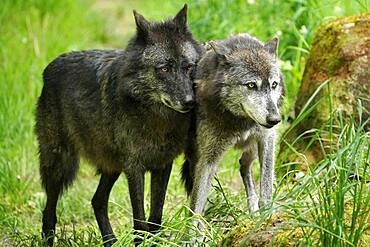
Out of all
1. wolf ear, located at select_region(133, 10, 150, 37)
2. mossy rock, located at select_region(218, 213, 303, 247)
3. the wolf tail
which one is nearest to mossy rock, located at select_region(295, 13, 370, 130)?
the wolf tail

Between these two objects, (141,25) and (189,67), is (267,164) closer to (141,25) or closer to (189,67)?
(189,67)

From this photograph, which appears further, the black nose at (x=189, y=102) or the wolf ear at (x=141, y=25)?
the wolf ear at (x=141, y=25)

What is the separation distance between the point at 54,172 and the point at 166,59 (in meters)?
1.67

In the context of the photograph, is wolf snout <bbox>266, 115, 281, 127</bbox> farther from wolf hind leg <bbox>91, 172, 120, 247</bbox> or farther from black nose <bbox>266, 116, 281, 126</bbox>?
wolf hind leg <bbox>91, 172, 120, 247</bbox>

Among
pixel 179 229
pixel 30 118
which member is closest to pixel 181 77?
pixel 179 229

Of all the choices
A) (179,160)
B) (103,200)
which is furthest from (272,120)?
(179,160)

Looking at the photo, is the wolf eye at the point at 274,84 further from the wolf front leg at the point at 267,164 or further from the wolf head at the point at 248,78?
the wolf front leg at the point at 267,164

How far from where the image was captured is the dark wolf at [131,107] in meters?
5.65

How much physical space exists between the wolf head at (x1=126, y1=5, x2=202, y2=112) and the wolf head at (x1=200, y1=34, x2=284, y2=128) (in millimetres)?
244

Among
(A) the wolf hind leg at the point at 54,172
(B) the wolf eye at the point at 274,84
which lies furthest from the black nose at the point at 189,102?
(A) the wolf hind leg at the point at 54,172

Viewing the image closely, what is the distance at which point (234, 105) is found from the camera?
17.5 ft

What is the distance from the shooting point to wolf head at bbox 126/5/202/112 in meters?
5.52

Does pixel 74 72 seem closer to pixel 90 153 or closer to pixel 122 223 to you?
pixel 90 153

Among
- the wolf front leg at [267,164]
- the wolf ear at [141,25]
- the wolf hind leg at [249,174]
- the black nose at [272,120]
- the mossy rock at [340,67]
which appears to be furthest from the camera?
the mossy rock at [340,67]
